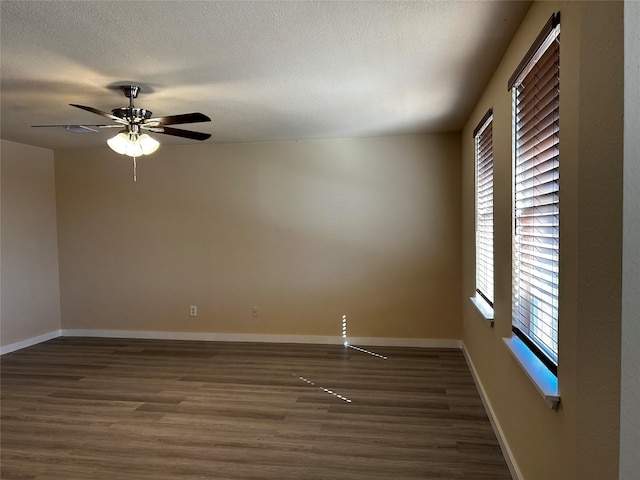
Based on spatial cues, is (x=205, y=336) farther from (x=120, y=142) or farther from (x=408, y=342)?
(x=120, y=142)

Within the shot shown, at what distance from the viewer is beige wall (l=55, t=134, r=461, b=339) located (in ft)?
16.0

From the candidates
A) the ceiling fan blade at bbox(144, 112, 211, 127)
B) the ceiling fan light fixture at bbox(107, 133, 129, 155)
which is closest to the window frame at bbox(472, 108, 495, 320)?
the ceiling fan blade at bbox(144, 112, 211, 127)

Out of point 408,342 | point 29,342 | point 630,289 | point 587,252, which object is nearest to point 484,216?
point 408,342

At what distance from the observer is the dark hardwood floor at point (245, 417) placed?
2496mm

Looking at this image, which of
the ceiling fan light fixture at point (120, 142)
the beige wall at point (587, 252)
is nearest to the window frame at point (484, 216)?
the beige wall at point (587, 252)

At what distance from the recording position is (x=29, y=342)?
516 centimetres

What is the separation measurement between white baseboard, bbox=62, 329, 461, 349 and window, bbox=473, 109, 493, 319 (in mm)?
1264

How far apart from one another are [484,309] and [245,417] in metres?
1.89

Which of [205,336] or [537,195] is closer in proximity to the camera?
[537,195]

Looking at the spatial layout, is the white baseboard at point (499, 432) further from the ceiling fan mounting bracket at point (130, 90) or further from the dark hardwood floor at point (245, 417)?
the ceiling fan mounting bracket at point (130, 90)

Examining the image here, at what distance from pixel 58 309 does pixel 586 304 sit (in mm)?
5959

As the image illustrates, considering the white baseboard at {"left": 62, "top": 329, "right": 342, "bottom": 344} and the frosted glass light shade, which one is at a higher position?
the frosted glass light shade

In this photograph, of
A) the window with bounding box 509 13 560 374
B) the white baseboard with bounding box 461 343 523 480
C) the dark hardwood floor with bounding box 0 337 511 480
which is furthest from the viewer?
the dark hardwood floor with bounding box 0 337 511 480

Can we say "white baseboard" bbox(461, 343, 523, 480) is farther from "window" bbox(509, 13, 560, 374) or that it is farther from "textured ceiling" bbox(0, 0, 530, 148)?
"textured ceiling" bbox(0, 0, 530, 148)
